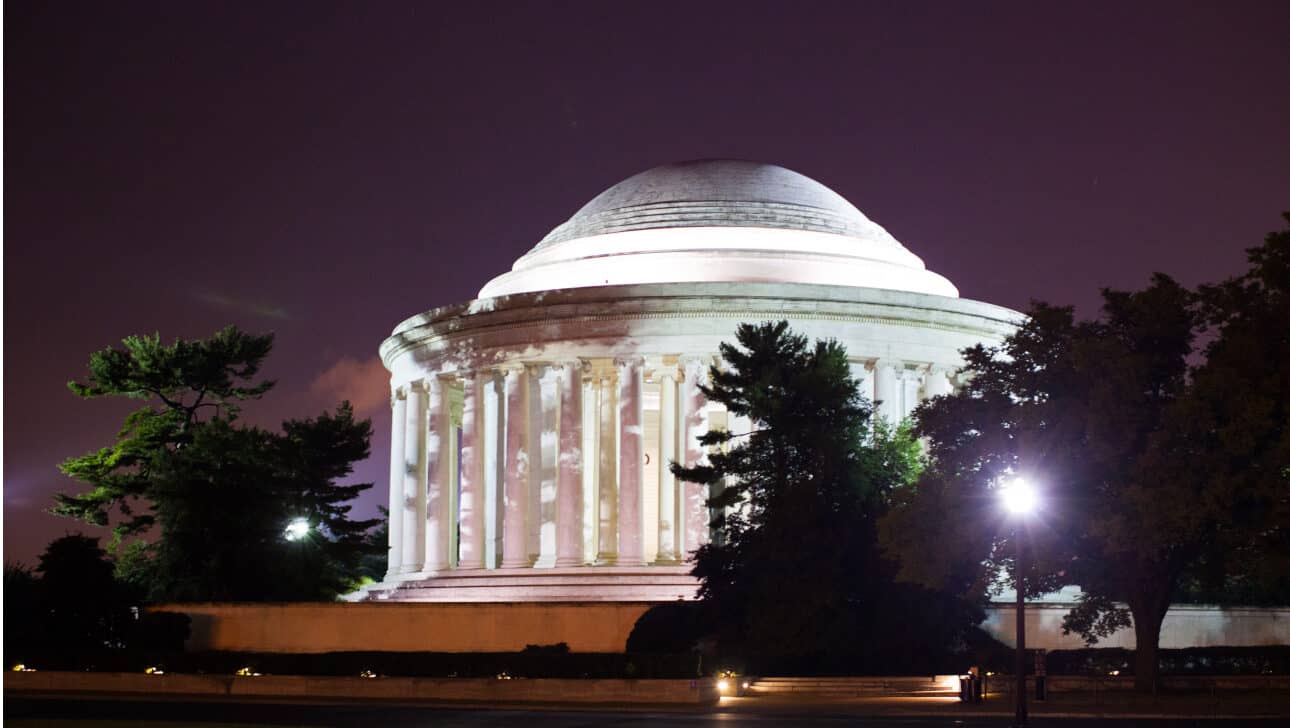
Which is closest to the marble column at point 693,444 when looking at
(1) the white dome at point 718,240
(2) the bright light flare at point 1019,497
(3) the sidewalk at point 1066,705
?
(1) the white dome at point 718,240

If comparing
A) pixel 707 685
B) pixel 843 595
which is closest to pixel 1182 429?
pixel 843 595

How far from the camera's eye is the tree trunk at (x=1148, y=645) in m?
45.6

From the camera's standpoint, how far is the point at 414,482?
259 feet

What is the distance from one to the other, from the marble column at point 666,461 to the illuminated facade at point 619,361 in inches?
5.3

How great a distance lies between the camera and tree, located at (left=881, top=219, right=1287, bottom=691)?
4288cm

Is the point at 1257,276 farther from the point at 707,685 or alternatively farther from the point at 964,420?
the point at 707,685

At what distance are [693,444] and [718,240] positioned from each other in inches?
447

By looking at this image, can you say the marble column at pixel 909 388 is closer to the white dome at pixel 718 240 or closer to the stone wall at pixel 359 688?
the white dome at pixel 718 240

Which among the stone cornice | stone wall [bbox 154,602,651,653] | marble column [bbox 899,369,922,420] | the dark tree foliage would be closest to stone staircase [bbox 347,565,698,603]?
stone wall [bbox 154,602,651,653]

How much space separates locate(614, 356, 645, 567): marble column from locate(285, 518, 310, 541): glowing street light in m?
14.2

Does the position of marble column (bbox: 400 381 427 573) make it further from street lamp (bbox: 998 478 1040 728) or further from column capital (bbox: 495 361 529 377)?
street lamp (bbox: 998 478 1040 728)

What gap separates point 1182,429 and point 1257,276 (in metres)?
4.97

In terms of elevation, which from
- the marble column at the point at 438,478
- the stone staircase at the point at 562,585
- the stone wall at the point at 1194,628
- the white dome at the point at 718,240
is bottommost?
the stone wall at the point at 1194,628

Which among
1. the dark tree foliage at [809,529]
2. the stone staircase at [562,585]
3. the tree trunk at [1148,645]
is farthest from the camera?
the stone staircase at [562,585]
